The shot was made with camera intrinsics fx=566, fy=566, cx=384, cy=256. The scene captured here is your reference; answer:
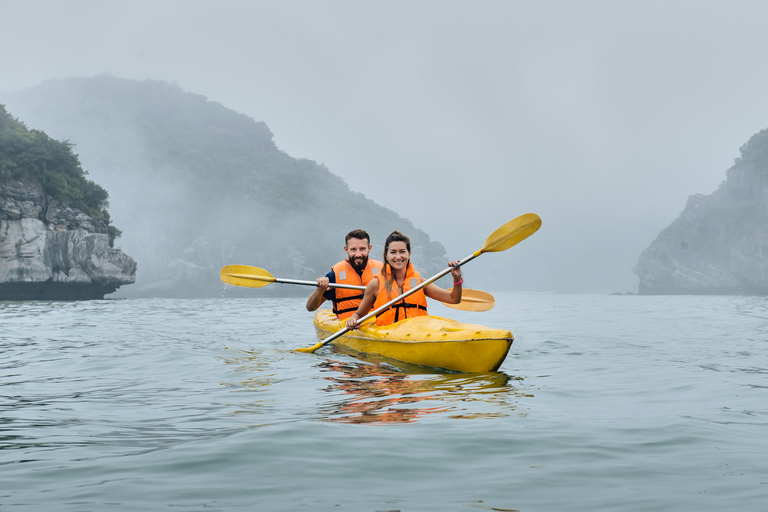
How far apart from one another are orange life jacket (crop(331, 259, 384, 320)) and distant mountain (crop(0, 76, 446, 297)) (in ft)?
265

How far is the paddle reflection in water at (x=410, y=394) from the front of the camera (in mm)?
3656

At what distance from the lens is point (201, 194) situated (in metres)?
106

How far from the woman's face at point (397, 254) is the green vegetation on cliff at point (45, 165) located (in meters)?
39.0

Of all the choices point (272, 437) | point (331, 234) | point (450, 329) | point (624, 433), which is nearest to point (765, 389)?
point (624, 433)

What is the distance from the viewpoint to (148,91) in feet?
458

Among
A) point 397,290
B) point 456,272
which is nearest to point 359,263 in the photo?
point 397,290

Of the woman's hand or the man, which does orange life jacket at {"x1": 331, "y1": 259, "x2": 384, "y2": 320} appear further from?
the woman's hand

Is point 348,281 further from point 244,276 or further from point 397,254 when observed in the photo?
point 244,276

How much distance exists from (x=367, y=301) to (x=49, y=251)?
37.5 metres

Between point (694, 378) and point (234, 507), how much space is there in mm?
4877

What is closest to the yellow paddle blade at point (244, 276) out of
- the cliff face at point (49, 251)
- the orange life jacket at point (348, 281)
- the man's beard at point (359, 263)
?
the orange life jacket at point (348, 281)

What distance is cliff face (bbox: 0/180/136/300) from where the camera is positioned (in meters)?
35.4

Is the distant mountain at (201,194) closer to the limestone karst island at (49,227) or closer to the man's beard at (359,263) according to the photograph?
the limestone karst island at (49,227)

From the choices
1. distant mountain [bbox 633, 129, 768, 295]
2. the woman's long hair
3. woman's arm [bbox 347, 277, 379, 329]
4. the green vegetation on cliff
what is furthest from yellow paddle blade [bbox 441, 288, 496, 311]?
distant mountain [bbox 633, 129, 768, 295]
